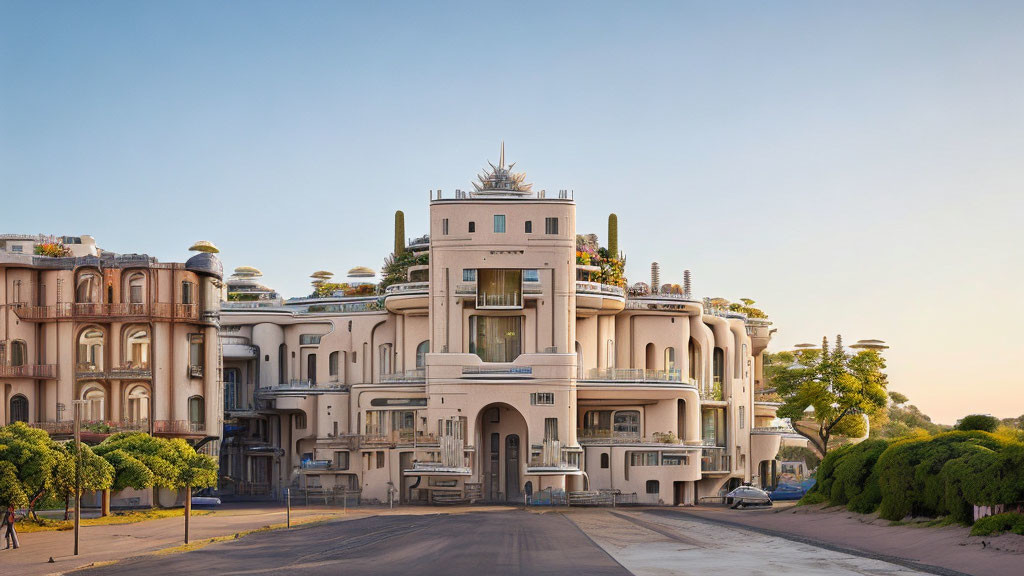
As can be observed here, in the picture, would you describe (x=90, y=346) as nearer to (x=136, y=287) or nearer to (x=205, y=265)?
(x=136, y=287)

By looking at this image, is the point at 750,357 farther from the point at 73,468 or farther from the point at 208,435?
the point at 73,468

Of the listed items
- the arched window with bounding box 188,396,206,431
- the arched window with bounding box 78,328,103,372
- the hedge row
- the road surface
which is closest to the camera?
the road surface

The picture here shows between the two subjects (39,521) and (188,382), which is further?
(188,382)

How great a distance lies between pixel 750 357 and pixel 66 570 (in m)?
80.3

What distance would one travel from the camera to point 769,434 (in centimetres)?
11094

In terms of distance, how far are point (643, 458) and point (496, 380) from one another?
44.6 feet

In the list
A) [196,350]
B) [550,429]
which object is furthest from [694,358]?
[196,350]

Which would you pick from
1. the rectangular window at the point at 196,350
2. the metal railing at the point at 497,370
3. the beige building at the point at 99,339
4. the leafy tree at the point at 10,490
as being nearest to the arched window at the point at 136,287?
the beige building at the point at 99,339

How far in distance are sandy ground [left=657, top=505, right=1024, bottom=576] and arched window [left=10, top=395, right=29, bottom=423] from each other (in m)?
46.6

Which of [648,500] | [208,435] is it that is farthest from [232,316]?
[648,500]

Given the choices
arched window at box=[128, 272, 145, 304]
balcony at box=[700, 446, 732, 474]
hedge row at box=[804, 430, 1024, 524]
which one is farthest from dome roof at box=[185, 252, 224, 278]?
hedge row at box=[804, 430, 1024, 524]

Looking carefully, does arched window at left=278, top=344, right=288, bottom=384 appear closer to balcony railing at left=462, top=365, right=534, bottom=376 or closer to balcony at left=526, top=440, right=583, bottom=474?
balcony railing at left=462, top=365, right=534, bottom=376

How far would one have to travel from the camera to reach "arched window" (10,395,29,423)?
8825 cm

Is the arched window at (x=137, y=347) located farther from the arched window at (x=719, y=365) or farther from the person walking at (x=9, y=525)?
the arched window at (x=719, y=365)
